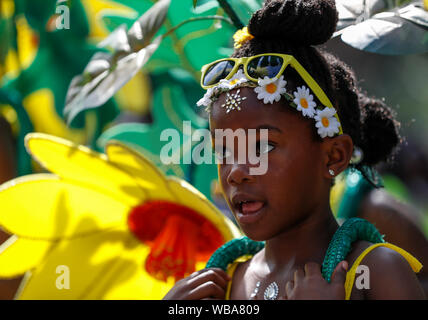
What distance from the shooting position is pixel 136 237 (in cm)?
182

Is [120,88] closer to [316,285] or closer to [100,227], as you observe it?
[100,227]

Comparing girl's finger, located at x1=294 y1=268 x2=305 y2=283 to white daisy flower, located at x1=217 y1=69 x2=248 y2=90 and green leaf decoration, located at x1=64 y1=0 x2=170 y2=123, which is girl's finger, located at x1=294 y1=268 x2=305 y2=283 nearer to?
white daisy flower, located at x1=217 y1=69 x2=248 y2=90

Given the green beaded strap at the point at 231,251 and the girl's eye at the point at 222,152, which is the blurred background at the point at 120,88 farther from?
the girl's eye at the point at 222,152

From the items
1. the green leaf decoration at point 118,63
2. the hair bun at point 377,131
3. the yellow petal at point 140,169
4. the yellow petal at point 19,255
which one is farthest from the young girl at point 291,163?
the yellow petal at point 19,255

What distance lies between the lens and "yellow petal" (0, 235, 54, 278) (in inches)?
68.7

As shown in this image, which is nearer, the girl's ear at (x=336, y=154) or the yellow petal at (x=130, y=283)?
the girl's ear at (x=336, y=154)

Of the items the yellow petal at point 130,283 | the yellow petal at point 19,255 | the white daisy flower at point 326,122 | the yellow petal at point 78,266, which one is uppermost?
the white daisy flower at point 326,122

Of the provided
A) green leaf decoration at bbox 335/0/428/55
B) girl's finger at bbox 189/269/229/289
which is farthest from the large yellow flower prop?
green leaf decoration at bbox 335/0/428/55

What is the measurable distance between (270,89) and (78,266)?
90cm

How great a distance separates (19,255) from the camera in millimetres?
1763

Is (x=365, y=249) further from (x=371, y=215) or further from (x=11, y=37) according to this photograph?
(x=11, y=37)

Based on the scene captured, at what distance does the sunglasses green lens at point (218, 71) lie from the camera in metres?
1.31

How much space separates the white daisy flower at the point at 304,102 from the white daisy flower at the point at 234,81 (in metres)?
0.12

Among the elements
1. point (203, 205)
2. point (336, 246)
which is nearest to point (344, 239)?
point (336, 246)
